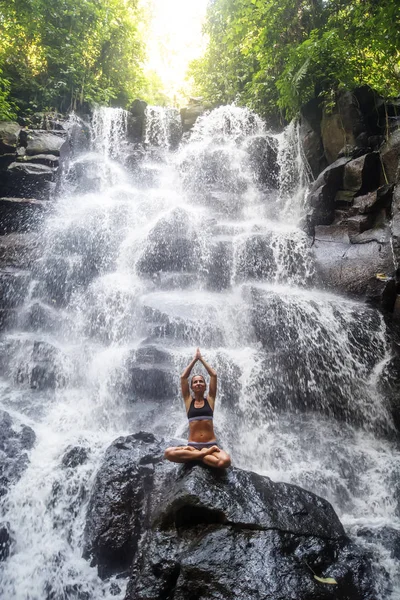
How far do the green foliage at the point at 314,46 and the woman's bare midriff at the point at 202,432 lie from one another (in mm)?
8315

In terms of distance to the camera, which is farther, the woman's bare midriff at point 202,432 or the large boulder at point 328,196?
the large boulder at point 328,196

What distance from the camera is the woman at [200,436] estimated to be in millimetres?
4113

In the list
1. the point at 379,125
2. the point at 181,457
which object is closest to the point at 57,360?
the point at 181,457

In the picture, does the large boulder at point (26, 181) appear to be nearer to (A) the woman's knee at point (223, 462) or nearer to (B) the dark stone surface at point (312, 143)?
(B) the dark stone surface at point (312, 143)

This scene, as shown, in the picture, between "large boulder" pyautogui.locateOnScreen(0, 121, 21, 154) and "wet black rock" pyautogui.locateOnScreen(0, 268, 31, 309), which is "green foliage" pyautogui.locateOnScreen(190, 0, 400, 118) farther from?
"wet black rock" pyautogui.locateOnScreen(0, 268, 31, 309)

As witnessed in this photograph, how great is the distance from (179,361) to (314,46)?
984 cm

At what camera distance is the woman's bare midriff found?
14.7ft

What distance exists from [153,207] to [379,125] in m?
7.45

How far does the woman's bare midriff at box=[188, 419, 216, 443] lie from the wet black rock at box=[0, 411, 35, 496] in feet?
8.79

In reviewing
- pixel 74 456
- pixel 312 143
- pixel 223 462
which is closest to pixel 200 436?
pixel 223 462

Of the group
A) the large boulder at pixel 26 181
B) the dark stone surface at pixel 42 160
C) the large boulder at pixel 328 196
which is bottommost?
the large boulder at pixel 328 196

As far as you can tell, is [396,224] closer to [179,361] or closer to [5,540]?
[179,361]

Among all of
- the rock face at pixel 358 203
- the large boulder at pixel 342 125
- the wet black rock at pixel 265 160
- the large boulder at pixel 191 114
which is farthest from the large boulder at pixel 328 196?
the large boulder at pixel 191 114

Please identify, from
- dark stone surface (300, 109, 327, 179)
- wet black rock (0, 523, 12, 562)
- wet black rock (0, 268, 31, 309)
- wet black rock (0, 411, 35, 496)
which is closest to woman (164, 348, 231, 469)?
wet black rock (0, 523, 12, 562)
